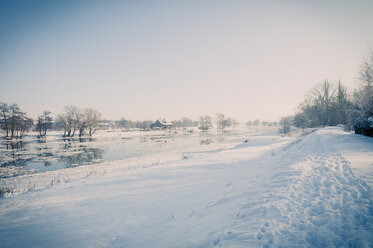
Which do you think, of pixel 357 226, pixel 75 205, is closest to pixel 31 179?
pixel 75 205

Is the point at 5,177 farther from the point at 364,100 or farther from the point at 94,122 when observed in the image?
the point at 94,122

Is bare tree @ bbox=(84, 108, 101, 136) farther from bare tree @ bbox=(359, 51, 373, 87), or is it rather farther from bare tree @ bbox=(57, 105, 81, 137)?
bare tree @ bbox=(359, 51, 373, 87)

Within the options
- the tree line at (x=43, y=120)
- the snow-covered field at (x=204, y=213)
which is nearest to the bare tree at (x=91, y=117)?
the tree line at (x=43, y=120)

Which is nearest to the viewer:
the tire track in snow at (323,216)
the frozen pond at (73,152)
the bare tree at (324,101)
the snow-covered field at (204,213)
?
the tire track in snow at (323,216)

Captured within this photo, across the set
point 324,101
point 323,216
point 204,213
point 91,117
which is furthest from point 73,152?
point 324,101

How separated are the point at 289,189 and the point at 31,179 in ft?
53.5

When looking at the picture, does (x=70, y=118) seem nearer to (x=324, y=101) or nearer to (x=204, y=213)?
(x=204, y=213)

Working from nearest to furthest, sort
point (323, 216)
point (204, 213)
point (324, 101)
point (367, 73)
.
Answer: point (323, 216) < point (204, 213) < point (367, 73) < point (324, 101)

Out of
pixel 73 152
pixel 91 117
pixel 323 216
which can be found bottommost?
pixel 73 152

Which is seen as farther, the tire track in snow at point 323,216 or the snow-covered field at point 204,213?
the snow-covered field at point 204,213

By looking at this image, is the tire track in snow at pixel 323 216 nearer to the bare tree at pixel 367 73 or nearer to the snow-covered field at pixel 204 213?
the snow-covered field at pixel 204 213

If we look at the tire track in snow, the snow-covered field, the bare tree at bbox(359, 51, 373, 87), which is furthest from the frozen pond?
the bare tree at bbox(359, 51, 373, 87)

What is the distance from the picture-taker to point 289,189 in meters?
5.00

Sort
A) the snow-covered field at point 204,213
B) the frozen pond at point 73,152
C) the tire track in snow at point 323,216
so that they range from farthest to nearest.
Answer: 1. the frozen pond at point 73,152
2. the snow-covered field at point 204,213
3. the tire track in snow at point 323,216
